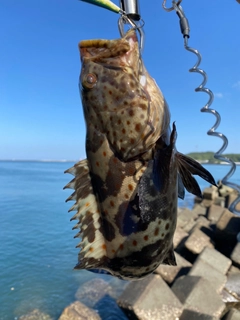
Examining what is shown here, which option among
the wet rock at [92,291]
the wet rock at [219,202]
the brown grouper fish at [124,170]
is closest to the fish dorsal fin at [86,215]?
the brown grouper fish at [124,170]

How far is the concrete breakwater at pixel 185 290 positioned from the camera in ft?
22.6

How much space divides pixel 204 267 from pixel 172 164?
773 centimetres

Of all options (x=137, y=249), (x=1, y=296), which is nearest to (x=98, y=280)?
(x=1, y=296)

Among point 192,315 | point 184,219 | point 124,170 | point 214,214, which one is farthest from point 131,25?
point 214,214

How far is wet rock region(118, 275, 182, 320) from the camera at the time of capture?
Result: 677 cm

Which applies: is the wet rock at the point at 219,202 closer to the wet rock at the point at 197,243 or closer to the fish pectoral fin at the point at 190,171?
the wet rock at the point at 197,243

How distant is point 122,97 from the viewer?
225cm

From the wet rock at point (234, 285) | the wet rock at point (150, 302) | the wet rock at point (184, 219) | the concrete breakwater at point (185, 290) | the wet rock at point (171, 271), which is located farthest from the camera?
the wet rock at point (184, 219)

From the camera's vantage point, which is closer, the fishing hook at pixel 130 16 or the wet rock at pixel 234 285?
the fishing hook at pixel 130 16

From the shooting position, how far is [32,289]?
41.5 feet

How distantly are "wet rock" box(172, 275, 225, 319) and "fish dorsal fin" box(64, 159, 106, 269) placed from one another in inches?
229

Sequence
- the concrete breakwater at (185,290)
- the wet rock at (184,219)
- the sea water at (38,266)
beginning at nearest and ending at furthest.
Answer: the concrete breakwater at (185,290), the sea water at (38,266), the wet rock at (184,219)

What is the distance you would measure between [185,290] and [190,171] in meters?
6.27

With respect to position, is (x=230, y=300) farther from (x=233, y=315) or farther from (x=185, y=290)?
(x=233, y=315)
